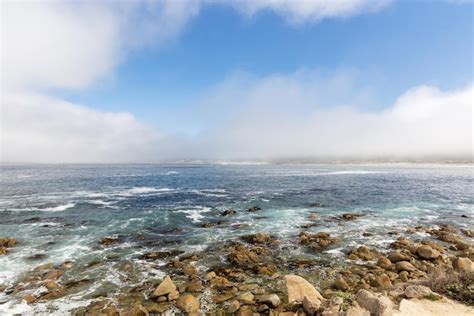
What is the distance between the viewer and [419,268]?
17.2 m

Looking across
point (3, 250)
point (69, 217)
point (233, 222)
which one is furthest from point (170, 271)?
point (69, 217)

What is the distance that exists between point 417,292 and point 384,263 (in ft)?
21.1

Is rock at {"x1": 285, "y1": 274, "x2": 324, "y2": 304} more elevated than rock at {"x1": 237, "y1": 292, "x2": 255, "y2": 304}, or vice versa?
rock at {"x1": 285, "y1": 274, "x2": 324, "y2": 304}

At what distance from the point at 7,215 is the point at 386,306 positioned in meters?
43.8

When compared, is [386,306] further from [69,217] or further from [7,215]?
[7,215]

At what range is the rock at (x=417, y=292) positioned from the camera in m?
11.5

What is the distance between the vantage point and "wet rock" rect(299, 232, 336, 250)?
71.8 feet

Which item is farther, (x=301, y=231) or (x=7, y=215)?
(x=7, y=215)

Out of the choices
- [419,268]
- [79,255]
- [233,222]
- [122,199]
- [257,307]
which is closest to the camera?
[257,307]

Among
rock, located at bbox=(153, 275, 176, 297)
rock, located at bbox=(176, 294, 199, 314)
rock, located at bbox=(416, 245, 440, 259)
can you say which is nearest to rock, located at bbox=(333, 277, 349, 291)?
rock, located at bbox=(176, 294, 199, 314)

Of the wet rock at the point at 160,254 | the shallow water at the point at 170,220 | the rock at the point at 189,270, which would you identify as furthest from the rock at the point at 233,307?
the wet rock at the point at 160,254

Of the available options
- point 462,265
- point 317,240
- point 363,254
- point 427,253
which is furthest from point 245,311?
point 427,253

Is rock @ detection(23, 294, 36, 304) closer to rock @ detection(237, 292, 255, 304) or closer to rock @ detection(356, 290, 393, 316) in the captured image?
rock @ detection(237, 292, 255, 304)

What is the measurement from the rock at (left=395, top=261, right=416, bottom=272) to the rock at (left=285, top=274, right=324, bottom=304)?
305 inches
